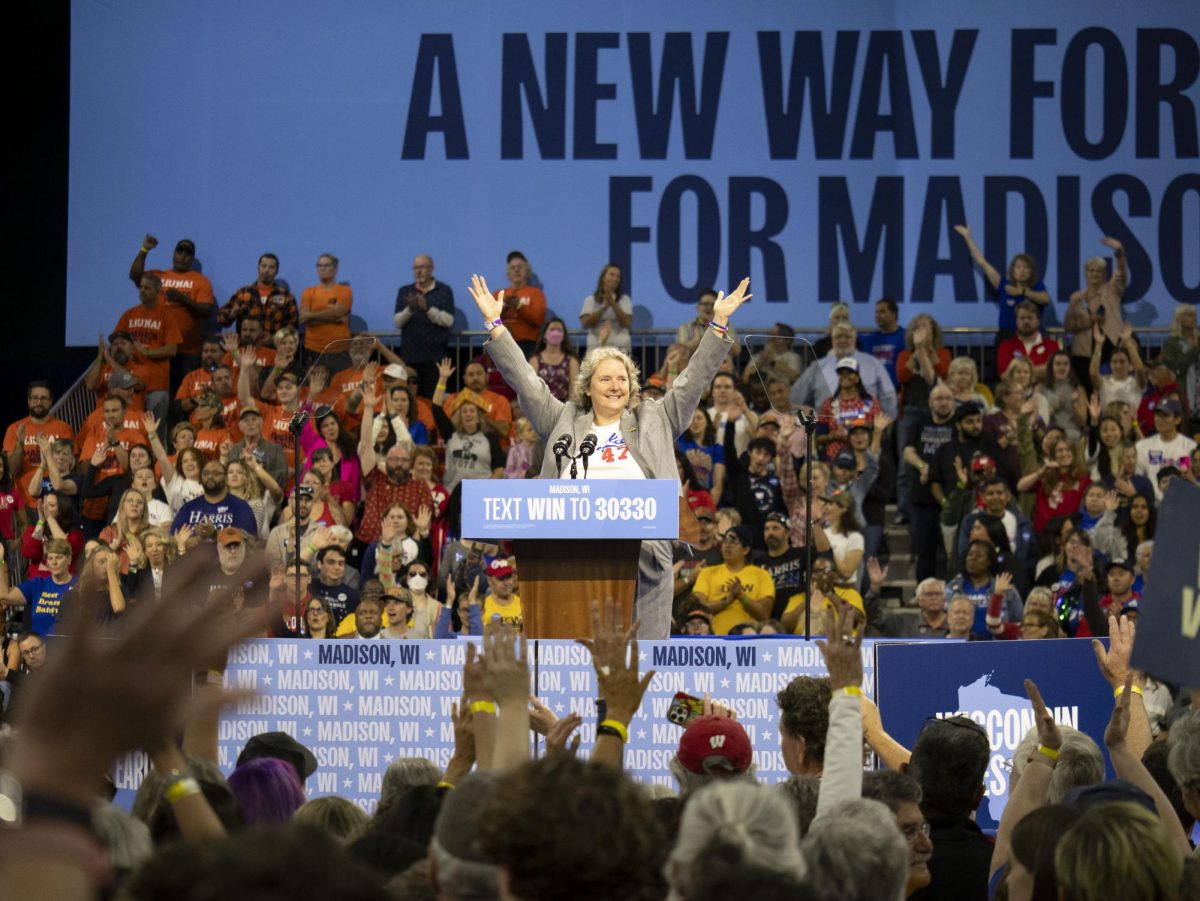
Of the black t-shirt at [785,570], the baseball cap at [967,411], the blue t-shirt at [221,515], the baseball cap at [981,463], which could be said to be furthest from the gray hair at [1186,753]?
the baseball cap at [967,411]

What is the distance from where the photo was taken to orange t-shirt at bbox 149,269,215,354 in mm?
14672

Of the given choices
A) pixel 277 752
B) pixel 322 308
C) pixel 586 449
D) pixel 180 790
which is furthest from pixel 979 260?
pixel 180 790

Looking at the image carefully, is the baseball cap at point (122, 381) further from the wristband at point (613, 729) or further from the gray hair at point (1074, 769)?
the wristband at point (613, 729)

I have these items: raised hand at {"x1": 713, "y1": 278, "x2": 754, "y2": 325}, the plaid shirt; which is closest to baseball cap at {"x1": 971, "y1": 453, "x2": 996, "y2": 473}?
raised hand at {"x1": 713, "y1": 278, "x2": 754, "y2": 325}

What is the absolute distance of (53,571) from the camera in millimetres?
10992

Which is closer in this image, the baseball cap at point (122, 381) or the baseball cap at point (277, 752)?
the baseball cap at point (277, 752)

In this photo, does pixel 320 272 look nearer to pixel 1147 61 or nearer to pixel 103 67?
pixel 103 67

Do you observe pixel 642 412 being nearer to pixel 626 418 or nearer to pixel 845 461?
pixel 626 418

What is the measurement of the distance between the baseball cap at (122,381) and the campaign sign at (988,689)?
908cm

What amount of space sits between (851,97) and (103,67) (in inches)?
259

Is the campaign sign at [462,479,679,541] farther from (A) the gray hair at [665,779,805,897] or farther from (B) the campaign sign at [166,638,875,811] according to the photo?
(A) the gray hair at [665,779,805,897]

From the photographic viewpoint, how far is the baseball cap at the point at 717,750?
405 cm

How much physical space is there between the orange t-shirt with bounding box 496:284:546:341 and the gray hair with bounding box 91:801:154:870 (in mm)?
11220

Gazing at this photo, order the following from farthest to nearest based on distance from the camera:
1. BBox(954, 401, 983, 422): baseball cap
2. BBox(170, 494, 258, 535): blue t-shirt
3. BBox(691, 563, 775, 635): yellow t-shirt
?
BBox(954, 401, 983, 422): baseball cap < BBox(170, 494, 258, 535): blue t-shirt < BBox(691, 563, 775, 635): yellow t-shirt
